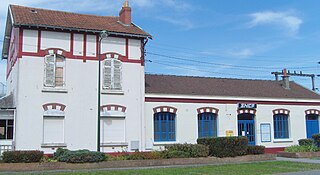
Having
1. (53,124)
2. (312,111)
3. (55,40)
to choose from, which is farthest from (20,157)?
(312,111)

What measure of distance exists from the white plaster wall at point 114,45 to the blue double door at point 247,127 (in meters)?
10.5

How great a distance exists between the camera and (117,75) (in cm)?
2533

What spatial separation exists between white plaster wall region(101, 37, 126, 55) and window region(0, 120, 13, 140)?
23.2ft

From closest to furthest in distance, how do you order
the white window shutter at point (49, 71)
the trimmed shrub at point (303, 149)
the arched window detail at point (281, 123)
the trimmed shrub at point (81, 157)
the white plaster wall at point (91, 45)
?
1. the trimmed shrub at point (81, 157)
2. the white window shutter at point (49, 71)
3. the white plaster wall at point (91, 45)
4. the trimmed shrub at point (303, 149)
5. the arched window detail at point (281, 123)

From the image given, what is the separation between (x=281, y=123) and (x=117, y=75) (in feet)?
46.6

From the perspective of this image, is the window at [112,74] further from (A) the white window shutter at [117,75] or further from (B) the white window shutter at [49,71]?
(B) the white window shutter at [49,71]

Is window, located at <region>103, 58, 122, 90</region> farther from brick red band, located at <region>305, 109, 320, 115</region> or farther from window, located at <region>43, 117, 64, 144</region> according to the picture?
brick red band, located at <region>305, 109, 320, 115</region>

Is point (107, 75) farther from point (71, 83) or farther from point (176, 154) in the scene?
point (176, 154)

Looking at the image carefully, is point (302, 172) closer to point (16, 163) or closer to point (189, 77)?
point (16, 163)

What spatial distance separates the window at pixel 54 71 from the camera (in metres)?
23.6

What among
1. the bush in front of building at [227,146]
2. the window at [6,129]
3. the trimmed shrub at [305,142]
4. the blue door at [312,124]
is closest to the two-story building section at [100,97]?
the window at [6,129]

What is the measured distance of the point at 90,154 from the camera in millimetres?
19766

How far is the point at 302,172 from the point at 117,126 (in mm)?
11693

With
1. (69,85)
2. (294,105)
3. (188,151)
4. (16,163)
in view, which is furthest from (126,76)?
(294,105)
